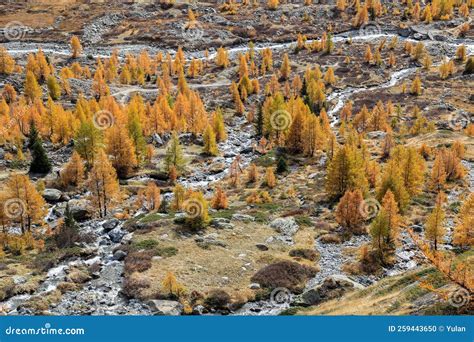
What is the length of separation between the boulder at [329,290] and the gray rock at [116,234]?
2641 centimetres

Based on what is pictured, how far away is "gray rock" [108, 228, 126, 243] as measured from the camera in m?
57.1

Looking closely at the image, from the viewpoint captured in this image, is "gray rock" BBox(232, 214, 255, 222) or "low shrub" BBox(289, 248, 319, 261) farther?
"gray rock" BBox(232, 214, 255, 222)

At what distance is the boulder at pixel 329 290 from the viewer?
41.1 m

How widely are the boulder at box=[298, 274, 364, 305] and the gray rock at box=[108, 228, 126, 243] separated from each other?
26414mm

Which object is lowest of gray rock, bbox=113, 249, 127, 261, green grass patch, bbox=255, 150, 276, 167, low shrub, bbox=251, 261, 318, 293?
green grass patch, bbox=255, 150, 276, 167

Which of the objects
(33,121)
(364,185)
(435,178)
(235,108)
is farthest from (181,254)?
(235,108)

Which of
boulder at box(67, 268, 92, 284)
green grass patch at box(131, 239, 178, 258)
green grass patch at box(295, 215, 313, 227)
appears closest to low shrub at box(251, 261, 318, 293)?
green grass patch at box(131, 239, 178, 258)

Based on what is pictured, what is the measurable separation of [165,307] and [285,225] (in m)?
25.6

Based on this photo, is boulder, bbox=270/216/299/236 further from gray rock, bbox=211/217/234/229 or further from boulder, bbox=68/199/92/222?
boulder, bbox=68/199/92/222

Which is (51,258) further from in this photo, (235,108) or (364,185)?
(235,108)

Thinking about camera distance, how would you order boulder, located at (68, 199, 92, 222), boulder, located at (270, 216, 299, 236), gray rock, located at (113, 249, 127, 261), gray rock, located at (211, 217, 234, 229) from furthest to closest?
boulder, located at (68, 199, 92, 222), gray rock, located at (211, 217, 234, 229), boulder, located at (270, 216, 299, 236), gray rock, located at (113, 249, 127, 261)

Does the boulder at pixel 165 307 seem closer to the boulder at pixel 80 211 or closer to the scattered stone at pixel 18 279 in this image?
the scattered stone at pixel 18 279

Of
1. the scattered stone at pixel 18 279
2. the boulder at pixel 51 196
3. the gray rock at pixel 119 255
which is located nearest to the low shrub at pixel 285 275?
the gray rock at pixel 119 255

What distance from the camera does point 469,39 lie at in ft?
652
